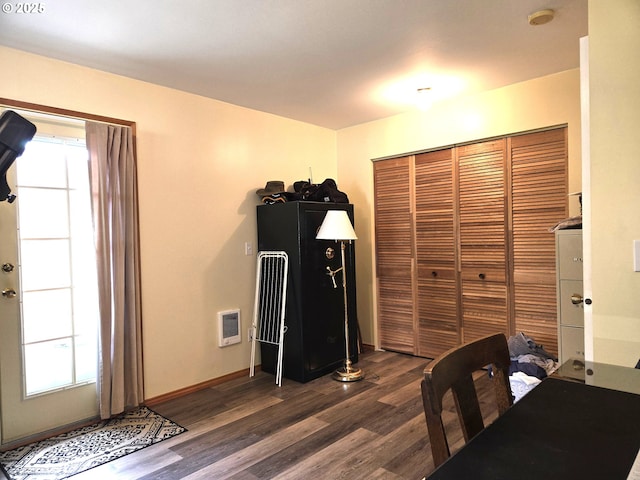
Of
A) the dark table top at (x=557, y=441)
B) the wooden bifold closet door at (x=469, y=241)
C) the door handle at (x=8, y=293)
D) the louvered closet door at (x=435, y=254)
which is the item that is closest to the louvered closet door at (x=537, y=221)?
the wooden bifold closet door at (x=469, y=241)

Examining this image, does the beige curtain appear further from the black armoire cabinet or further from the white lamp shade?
the white lamp shade

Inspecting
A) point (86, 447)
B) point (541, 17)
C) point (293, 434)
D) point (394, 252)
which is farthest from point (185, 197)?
point (541, 17)

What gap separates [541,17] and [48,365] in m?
3.59

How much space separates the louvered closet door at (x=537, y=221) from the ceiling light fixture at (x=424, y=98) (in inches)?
30.1

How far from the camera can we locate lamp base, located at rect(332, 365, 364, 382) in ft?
11.3

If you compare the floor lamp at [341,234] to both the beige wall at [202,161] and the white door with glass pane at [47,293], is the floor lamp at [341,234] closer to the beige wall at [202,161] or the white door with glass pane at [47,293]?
the beige wall at [202,161]

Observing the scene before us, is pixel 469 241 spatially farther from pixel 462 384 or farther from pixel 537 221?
pixel 462 384

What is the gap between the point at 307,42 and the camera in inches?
97.7

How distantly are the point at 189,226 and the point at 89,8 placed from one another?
1.64 meters

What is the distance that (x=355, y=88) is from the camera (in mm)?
3299

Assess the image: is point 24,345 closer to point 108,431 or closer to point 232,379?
point 108,431

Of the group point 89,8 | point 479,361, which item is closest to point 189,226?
point 89,8

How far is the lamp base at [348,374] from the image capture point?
3.44 meters

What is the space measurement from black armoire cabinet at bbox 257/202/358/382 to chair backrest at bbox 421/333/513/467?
2.32m
